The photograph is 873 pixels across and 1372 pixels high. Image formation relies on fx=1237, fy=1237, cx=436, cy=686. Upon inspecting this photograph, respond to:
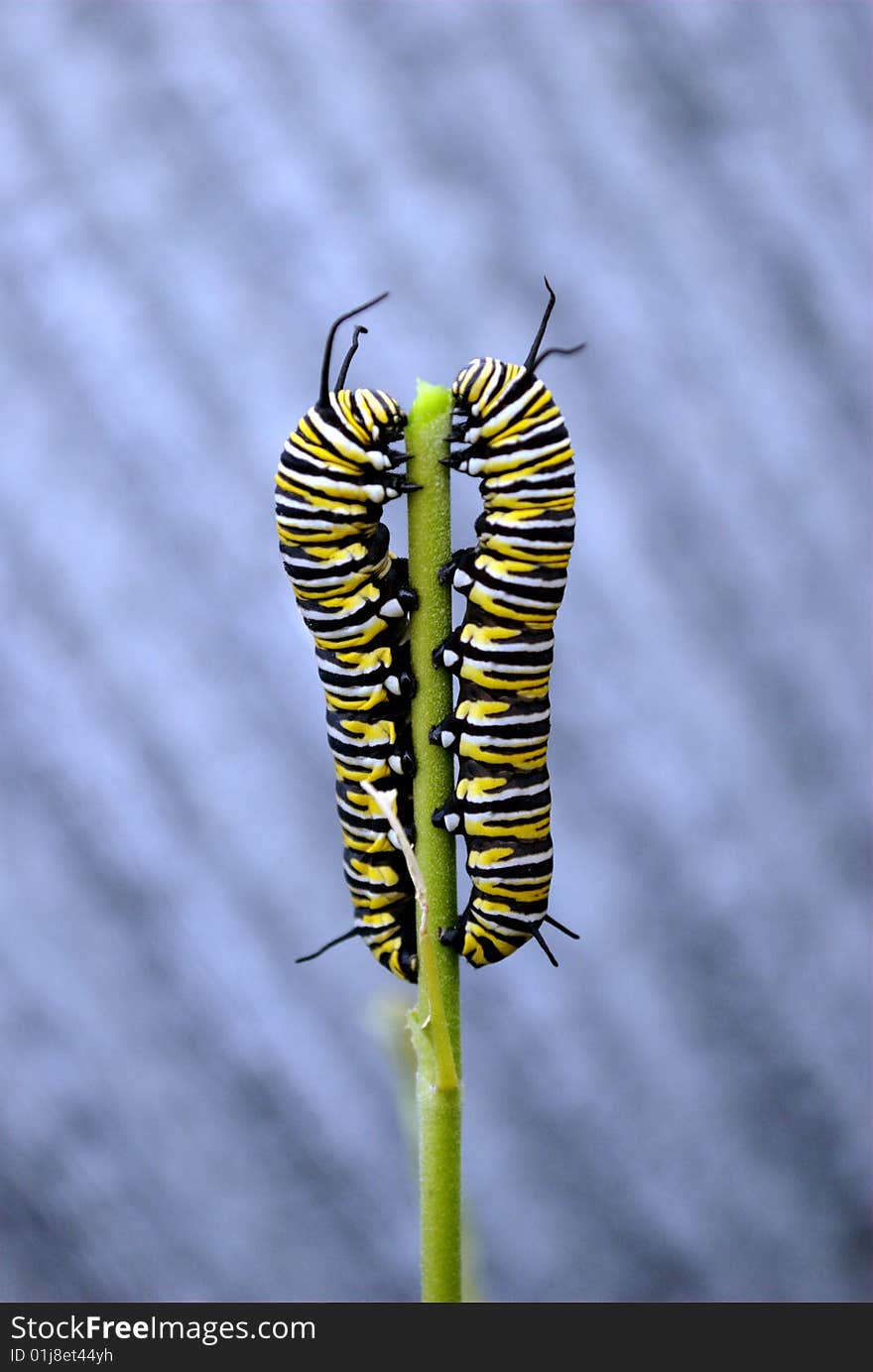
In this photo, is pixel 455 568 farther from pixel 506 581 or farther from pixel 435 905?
pixel 435 905

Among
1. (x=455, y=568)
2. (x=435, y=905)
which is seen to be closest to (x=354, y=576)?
(x=455, y=568)

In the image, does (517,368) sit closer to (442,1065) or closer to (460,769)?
(460,769)

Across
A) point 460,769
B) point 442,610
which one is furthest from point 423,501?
point 460,769

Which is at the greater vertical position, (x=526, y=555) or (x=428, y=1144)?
(x=526, y=555)

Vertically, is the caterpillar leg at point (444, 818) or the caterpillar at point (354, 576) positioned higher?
the caterpillar at point (354, 576)
